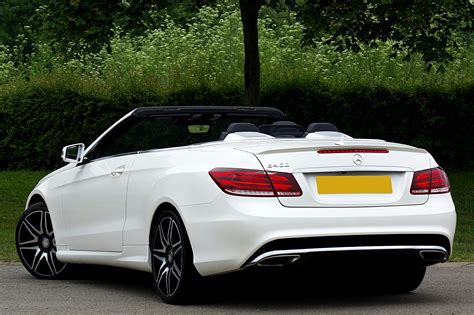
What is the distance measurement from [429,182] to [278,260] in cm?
129

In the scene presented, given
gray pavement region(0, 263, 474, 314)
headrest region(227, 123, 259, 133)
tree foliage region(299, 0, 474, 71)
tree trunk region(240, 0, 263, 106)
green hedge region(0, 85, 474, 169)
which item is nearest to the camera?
gray pavement region(0, 263, 474, 314)

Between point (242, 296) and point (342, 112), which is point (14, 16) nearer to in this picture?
point (342, 112)

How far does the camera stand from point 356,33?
2142 centimetres

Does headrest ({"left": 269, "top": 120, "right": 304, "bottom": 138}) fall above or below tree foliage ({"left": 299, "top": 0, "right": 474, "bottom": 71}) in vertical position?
above

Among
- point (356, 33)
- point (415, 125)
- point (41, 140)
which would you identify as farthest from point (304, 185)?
point (41, 140)

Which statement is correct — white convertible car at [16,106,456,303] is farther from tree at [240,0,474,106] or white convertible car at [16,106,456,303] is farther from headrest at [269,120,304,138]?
tree at [240,0,474,106]

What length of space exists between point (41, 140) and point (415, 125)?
7532 millimetres

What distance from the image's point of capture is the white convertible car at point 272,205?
8117mm

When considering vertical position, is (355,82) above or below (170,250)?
below

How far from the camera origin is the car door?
376 inches

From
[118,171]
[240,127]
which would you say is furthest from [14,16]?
[240,127]

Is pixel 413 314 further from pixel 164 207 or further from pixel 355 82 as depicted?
pixel 355 82

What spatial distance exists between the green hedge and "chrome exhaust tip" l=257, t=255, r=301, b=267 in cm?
1544

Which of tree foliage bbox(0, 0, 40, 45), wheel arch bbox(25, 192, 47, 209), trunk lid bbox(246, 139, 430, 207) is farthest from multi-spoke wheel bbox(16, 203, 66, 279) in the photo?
tree foliage bbox(0, 0, 40, 45)
